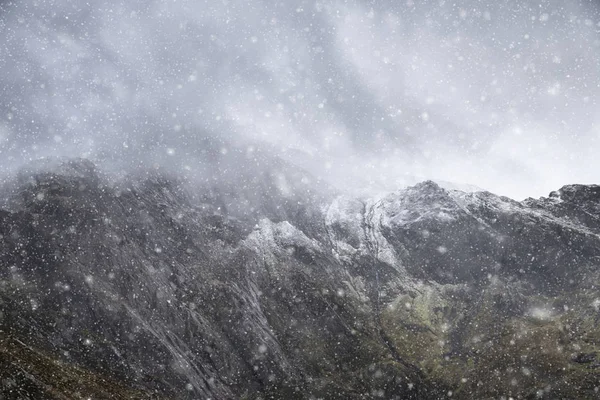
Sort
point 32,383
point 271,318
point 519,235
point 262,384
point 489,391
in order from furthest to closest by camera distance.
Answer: point 519,235, point 271,318, point 262,384, point 489,391, point 32,383

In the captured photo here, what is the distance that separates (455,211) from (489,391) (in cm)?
7458

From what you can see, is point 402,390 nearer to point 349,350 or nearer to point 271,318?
point 349,350

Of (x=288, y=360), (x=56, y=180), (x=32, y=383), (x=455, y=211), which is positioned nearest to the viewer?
(x=32, y=383)

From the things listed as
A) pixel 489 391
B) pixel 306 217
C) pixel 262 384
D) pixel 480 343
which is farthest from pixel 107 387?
pixel 306 217

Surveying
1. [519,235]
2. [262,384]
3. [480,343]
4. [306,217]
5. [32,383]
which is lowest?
[32,383]

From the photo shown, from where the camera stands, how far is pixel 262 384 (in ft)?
288

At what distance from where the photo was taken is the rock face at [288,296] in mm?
80125

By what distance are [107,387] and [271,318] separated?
50.8 m

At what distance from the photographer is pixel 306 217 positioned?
160 meters

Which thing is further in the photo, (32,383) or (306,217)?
(306,217)

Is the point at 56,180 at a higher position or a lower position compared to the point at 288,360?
higher

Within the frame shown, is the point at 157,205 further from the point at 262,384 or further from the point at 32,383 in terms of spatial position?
the point at 32,383

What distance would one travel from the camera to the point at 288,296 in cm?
11444

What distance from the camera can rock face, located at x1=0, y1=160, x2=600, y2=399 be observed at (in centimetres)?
8012
